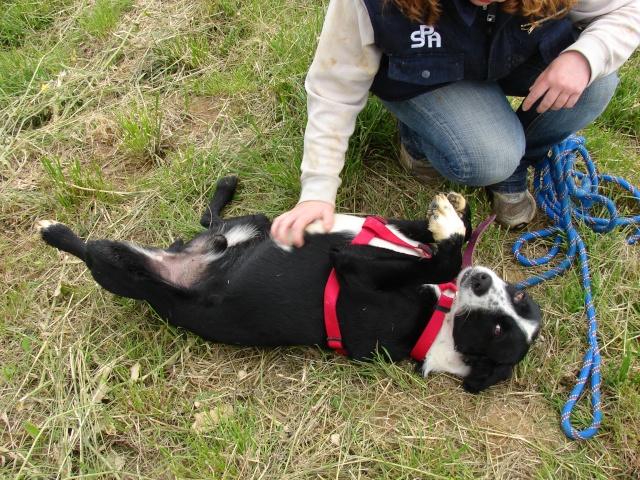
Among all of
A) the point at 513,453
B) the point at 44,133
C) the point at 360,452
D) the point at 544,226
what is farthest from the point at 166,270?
the point at 544,226

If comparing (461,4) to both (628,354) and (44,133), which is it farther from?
(44,133)

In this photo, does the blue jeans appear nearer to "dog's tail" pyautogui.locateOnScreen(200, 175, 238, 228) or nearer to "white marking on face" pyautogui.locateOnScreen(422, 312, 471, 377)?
"white marking on face" pyautogui.locateOnScreen(422, 312, 471, 377)

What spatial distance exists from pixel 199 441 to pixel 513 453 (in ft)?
3.66

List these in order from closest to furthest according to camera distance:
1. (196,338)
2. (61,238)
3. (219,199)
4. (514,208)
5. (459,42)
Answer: (459,42)
(196,338)
(61,238)
(514,208)
(219,199)

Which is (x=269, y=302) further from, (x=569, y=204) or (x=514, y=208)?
(x=569, y=204)

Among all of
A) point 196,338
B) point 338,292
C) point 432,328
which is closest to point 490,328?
point 432,328

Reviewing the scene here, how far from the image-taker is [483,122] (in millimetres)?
2145

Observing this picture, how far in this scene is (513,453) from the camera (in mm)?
1918

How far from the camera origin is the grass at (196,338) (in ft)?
6.30

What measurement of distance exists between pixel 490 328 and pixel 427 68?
0.99 metres

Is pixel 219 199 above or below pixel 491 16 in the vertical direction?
below

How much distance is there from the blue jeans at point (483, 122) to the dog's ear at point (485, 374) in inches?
29.5

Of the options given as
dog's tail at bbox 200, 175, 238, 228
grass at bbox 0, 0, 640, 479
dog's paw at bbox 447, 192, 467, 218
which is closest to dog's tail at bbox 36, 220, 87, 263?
grass at bbox 0, 0, 640, 479

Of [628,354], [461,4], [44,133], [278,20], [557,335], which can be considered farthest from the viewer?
[278,20]
